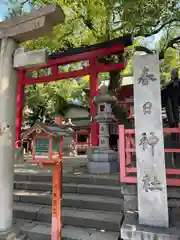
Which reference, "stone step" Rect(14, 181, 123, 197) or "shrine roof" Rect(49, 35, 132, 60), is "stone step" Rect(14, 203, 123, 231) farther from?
"shrine roof" Rect(49, 35, 132, 60)

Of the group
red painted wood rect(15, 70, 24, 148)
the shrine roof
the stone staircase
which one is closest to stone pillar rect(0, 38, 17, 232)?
the stone staircase

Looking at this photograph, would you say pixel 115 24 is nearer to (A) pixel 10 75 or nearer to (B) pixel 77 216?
(A) pixel 10 75

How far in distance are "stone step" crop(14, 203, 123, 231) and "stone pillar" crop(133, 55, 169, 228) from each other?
30.4 inches

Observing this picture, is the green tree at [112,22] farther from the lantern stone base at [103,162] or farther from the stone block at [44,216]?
the stone block at [44,216]

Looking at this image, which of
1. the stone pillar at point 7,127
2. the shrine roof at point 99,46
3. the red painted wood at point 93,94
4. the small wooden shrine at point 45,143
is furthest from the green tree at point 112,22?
the small wooden shrine at point 45,143

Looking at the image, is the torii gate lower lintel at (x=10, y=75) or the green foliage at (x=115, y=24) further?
the green foliage at (x=115, y=24)

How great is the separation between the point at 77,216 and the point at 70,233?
0.34 meters

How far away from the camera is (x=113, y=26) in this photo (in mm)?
9211

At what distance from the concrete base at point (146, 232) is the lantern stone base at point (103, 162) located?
9.19 feet

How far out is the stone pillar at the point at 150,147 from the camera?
9.25 ft

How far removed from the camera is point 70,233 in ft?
10.9

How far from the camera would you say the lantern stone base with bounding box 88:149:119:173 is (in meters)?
5.67

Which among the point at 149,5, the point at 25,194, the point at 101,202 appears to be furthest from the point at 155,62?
the point at 149,5

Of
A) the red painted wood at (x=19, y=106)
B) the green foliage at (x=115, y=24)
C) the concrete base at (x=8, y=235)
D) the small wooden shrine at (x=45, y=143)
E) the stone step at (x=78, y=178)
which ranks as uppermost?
the green foliage at (x=115, y=24)
